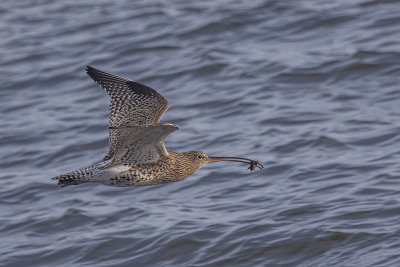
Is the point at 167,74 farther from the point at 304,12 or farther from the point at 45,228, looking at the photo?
the point at 45,228

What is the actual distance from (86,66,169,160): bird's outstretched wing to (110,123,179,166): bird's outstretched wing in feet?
0.51

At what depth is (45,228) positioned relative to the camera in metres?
9.71

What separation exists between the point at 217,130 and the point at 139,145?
13.4 ft

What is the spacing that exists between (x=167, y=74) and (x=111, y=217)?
442 cm

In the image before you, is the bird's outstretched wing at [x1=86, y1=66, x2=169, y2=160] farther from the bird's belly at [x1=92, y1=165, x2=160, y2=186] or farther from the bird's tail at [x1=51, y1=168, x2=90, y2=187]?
the bird's tail at [x1=51, y1=168, x2=90, y2=187]

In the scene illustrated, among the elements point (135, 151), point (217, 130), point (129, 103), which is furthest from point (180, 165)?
point (217, 130)

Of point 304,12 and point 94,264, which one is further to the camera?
point 304,12

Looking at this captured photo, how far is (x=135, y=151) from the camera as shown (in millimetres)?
7520

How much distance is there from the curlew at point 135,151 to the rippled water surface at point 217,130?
1.26 meters

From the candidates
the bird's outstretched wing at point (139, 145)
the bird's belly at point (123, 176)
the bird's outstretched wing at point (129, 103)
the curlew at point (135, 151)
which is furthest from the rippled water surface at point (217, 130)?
the bird's outstretched wing at point (129, 103)

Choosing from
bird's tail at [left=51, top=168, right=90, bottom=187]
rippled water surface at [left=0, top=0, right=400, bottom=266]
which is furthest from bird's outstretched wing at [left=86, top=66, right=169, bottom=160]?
rippled water surface at [left=0, top=0, right=400, bottom=266]

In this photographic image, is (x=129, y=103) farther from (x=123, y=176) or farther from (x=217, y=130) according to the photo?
(x=217, y=130)

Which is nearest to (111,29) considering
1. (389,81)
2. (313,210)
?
(389,81)

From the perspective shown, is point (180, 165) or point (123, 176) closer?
point (123, 176)
